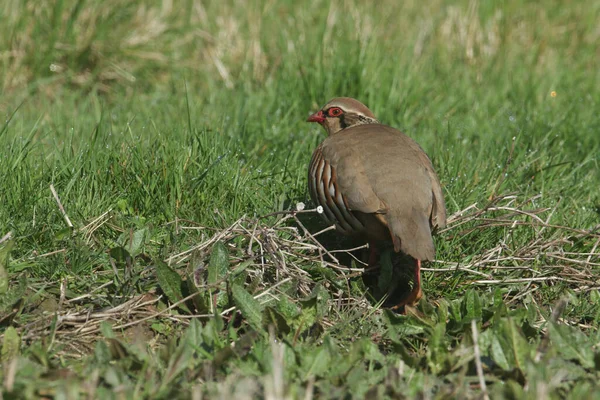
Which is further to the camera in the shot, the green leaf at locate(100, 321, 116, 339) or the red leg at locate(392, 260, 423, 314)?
the red leg at locate(392, 260, 423, 314)

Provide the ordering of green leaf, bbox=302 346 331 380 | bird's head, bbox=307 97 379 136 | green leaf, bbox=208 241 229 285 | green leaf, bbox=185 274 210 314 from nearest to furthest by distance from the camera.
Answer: green leaf, bbox=302 346 331 380 < green leaf, bbox=185 274 210 314 < green leaf, bbox=208 241 229 285 < bird's head, bbox=307 97 379 136

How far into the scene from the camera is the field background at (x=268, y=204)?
2914mm

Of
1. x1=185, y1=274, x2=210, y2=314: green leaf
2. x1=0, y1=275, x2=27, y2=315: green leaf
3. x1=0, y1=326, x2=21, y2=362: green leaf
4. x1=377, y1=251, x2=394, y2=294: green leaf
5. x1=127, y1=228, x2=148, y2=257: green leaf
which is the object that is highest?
x1=0, y1=326, x2=21, y2=362: green leaf

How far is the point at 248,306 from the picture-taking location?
3.28m

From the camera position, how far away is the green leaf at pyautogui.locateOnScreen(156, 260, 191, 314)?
340cm

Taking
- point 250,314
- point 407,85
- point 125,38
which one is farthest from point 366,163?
point 125,38

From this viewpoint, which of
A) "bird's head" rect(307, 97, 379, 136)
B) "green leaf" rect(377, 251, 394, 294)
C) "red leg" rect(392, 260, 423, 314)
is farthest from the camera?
"bird's head" rect(307, 97, 379, 136)

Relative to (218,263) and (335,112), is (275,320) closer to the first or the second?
(218,263)

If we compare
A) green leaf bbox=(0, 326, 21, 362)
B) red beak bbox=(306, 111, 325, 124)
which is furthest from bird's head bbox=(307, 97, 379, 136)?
green leaf bbox=(0, 326, 21, 362)

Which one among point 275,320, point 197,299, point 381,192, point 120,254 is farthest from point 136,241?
point 381,192

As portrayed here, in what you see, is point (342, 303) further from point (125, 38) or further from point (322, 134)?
point (125, 38)

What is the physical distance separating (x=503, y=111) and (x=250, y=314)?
3233mm

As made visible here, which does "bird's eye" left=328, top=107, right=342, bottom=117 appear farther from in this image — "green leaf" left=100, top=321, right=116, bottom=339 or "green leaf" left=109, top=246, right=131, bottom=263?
"green leaf" left=100, top=321, right=116, bottom=339

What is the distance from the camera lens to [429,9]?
7.50m
